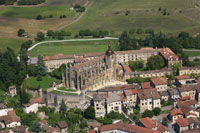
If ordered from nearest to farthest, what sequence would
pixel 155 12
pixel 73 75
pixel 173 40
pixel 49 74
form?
pixel 73 75 → pixel 49 74 → pixel 173 40 → pixel 155 12

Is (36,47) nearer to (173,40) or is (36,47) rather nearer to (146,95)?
(173,40)

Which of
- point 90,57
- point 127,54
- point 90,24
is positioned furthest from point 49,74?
point 90,24

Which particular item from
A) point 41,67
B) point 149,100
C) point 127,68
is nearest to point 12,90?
point 41,67

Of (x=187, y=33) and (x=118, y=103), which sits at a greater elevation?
(x=187, y=33)

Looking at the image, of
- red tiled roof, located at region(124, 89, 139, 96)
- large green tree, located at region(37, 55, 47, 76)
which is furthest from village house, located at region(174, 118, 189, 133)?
large green tree, located at region(37, 55, 47, 76)

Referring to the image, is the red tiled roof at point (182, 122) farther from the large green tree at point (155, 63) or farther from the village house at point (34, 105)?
the village house at point (34, 105)

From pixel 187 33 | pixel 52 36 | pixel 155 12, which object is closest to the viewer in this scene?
pixel 187 33

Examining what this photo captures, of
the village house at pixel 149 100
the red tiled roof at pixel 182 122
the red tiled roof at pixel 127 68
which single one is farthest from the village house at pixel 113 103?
the red tiled roof at pixel 127 68

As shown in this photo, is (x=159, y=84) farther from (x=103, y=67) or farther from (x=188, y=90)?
(x=103, y=67)
